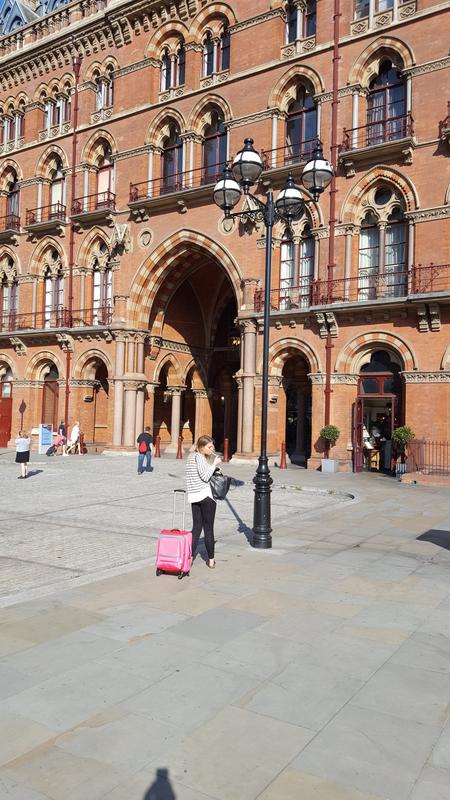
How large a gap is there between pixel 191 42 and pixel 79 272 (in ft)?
39.0

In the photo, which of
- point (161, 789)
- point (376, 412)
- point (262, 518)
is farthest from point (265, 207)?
point (376, 412)

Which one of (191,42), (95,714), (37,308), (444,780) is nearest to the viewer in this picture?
(444,780)

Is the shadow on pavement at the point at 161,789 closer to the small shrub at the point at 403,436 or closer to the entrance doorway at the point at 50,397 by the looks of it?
the small shrub at the point at 403,436

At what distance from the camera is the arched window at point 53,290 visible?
32.6 metres

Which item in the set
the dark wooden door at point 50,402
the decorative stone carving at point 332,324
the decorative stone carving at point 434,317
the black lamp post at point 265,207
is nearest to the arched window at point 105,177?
the dark wooden door at point 50,402

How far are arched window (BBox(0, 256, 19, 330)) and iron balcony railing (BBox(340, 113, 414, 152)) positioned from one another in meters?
20.3

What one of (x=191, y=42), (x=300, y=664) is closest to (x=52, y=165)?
(x=191, y=42)

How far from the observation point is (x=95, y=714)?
3939 mm

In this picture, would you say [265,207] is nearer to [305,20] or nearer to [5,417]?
[305,20]

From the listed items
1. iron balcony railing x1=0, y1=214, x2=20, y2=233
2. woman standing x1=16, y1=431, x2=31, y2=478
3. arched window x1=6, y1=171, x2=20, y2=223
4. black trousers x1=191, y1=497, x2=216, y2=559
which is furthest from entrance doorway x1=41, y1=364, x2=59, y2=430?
black trousers x1=191, y1=497, x2=216, y2=559

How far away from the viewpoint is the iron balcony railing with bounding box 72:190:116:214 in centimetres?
3033

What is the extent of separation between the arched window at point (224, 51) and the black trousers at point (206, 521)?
25.1 m

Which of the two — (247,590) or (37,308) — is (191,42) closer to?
(37,308)

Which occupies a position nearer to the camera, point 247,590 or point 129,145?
point 247,590
